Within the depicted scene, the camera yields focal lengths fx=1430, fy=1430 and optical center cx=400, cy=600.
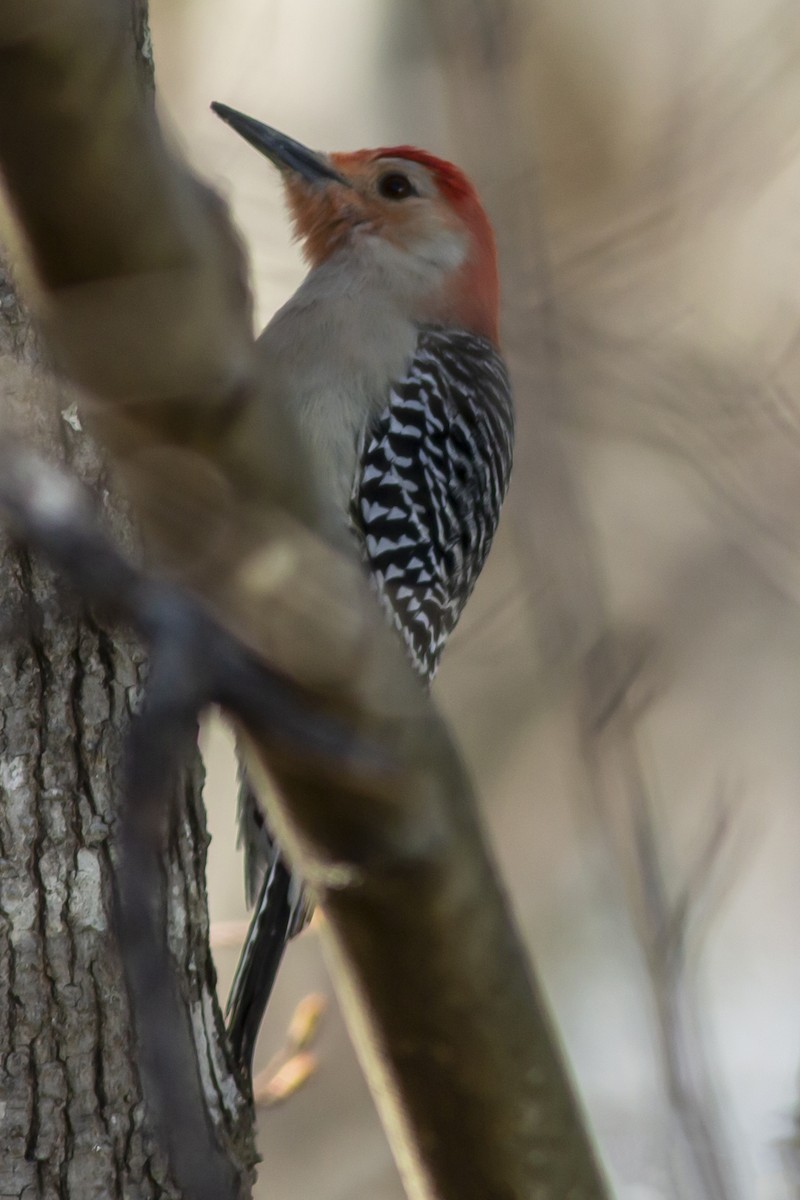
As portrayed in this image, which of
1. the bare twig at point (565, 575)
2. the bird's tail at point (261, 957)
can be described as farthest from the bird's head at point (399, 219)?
the bird's tail at point (261, 957)

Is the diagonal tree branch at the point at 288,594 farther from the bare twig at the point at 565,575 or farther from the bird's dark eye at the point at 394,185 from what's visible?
the bird's dark eye at the point at 394,185

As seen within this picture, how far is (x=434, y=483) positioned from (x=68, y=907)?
1.86m

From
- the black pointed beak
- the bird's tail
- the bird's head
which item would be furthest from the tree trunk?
the bird's head

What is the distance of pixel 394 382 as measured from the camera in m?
4.04

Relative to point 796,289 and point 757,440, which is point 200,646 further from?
point 796,289

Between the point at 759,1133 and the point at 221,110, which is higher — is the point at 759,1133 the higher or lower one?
the lower one

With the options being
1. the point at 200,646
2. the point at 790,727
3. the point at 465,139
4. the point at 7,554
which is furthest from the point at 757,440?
the point at 790,727

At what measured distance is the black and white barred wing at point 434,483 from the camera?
3.81m

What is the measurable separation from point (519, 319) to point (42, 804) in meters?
2.26

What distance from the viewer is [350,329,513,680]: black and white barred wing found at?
381 cm

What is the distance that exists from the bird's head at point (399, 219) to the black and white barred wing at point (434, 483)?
0.22 metres

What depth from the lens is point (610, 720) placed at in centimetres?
240

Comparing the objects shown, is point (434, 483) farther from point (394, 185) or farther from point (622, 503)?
point (622, 503)

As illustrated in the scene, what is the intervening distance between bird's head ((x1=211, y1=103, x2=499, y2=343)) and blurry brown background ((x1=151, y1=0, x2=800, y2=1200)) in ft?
0.41
